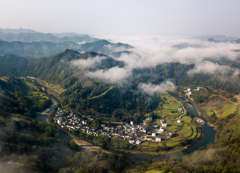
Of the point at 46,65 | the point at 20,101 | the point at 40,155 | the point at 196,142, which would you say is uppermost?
the point at 46,65

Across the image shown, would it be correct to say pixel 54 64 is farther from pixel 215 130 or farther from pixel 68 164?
pixel 215 130

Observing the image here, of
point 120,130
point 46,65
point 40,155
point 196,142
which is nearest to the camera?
point 40,155

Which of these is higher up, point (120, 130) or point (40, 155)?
point (40, 155)

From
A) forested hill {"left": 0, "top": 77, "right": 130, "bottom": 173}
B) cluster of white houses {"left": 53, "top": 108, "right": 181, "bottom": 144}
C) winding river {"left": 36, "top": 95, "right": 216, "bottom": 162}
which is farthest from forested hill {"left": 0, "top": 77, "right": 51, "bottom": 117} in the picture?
cluster of white houses {"left": 53, "top": 108, "right": 181, "bottom": 144}

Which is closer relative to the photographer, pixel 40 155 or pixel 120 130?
pixel 40 155

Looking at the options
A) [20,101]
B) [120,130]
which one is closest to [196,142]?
[120,130]

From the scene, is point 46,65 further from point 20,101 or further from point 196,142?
point 196,142

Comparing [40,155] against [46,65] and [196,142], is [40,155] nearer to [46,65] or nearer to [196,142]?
[196,142]

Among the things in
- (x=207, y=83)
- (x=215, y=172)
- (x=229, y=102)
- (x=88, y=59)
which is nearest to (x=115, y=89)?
(x=88, y=59)

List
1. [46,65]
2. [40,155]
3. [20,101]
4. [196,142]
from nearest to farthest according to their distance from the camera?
1. [40,155]
2. [196,142]
3. [20,101]
4. [46,65]

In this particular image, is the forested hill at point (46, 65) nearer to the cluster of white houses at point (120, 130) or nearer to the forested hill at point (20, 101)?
the forested hill at point (20, 101)
